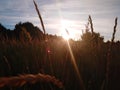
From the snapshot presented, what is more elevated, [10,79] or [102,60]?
[10,79]

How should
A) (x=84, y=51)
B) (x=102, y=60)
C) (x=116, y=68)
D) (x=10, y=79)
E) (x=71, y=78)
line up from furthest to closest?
1. (x=84, y=51)
2. (x=102, y=60)
3. (x=116, y=68)
4. (x=71, y=78)
5. (x=10, y=79)

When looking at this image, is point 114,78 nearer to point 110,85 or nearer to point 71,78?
point 110,85

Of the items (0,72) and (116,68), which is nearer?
(0,72)

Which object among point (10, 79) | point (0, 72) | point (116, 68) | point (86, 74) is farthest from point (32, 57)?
point (10, 79)

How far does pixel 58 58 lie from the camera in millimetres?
3971

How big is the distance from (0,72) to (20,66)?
390mm

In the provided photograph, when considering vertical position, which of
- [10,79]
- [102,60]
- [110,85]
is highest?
[10,79]

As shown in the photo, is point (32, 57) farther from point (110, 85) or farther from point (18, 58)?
point (110, 85)

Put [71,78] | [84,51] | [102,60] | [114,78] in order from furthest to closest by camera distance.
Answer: [84,51] → [102,60] → [114,78] → [71,78]

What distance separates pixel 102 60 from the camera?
13.4ft

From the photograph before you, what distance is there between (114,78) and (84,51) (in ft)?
4.39

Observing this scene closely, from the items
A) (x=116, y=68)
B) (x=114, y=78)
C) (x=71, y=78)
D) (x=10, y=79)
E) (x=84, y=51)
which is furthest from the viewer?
(x=84, y=51)

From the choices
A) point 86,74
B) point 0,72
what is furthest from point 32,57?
point 86,74

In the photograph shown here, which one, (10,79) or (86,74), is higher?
(10,79)
